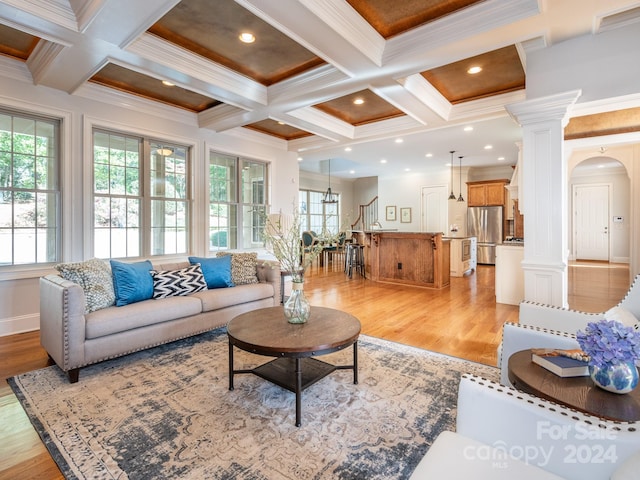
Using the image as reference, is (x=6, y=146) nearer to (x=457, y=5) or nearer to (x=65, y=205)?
(x=65, y=205)

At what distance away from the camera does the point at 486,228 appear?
9539 millimetres

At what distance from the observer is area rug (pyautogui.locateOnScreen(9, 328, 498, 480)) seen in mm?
1697

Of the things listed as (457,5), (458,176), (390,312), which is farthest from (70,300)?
(458,176)

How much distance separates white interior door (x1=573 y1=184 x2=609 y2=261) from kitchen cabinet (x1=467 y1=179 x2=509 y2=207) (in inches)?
122

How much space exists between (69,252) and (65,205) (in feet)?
1.94

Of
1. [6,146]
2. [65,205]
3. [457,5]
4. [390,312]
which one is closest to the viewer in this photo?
[457,5]

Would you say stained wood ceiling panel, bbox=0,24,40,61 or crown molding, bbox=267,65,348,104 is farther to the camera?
crown molding, bbox=267,65,348,104

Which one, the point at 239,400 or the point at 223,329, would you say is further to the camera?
the point at 223,329

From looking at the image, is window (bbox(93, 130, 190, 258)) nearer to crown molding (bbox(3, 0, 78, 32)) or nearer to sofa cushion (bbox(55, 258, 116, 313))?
sofa cushion (bbox(55, 258, 116, 313))

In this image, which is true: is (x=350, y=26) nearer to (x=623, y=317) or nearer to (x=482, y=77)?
(x=482, y=77)

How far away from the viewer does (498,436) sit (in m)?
1.19

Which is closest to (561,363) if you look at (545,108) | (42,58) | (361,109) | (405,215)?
(545,108)

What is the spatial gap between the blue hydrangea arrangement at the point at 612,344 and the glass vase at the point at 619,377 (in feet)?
0.07

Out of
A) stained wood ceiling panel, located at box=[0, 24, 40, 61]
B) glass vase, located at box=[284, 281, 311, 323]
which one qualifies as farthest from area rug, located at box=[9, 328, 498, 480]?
stained wood ceiling panel, located at box=[0, 24, 40, 61]
